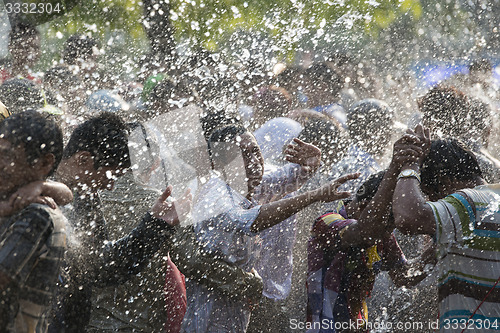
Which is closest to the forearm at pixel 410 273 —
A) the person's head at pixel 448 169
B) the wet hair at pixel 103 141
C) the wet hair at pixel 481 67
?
the person's head at pixel 448 169

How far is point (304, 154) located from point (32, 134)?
1982 millimetres

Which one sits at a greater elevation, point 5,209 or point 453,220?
point 5,209

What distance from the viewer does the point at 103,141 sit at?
271 centimetres

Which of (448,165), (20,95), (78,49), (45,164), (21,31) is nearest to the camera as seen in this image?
(45,164)

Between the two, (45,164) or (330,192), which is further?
(330,192)

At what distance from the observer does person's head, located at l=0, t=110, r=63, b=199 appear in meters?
1.91

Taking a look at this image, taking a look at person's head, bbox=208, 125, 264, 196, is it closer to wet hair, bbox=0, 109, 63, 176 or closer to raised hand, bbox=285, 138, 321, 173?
raised hand, bbox=285, 138, 321, 173

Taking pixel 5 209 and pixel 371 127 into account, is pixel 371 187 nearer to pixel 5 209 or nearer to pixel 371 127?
pixel 371 127

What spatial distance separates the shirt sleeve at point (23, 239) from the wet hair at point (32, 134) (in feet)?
0.74

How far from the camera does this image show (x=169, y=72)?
6.23 m

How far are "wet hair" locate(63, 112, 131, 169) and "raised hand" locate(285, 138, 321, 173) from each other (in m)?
1.15

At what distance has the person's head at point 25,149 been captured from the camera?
191 centimetres

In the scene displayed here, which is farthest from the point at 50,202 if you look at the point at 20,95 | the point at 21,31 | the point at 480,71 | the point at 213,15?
Result: the point at 213,15

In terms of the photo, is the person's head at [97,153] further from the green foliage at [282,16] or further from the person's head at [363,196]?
the green foliage at [282,16]
